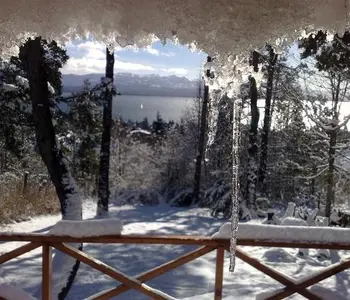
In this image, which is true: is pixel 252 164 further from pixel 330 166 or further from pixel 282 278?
pixel 282 278

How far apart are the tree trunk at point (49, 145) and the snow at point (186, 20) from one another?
4149 millimetres

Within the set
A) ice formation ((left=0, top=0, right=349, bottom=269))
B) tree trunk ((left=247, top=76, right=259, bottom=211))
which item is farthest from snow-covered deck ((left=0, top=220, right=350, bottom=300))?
tree trunk ((left=247, top=76, right=259, bottom=211))

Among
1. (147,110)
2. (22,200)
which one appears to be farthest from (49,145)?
(147,110)

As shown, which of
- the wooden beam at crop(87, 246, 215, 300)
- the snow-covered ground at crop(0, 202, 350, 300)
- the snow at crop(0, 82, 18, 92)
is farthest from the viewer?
the snow at crop(0, 82, 18, 92)

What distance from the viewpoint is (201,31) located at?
40.0 inches

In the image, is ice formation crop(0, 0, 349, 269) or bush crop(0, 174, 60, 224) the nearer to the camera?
ice formation crop(0, 0, 349, 269)

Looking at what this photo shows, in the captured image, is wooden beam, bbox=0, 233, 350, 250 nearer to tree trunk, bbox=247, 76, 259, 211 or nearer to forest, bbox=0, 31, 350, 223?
forest, bbox=0, 31, 350, 223

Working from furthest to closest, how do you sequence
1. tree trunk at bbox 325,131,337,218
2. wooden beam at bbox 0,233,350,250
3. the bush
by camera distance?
the bush < tree trunk at bbox 325,131,337,218 < wooden beam at bbox 0,233,350,250

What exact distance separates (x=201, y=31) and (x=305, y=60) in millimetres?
8882

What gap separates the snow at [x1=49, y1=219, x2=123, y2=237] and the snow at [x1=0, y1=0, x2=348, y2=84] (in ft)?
4.70

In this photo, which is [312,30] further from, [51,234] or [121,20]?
[51,234]

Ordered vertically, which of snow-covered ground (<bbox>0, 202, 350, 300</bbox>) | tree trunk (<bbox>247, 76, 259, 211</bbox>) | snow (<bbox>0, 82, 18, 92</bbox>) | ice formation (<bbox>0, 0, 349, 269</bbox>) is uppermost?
snow (<bbox>0, 82, 18, 92</bbox>)

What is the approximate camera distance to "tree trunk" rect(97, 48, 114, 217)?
31.8 ft

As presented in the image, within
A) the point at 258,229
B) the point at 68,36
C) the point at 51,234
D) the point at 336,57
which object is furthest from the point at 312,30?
the point at 336,57
